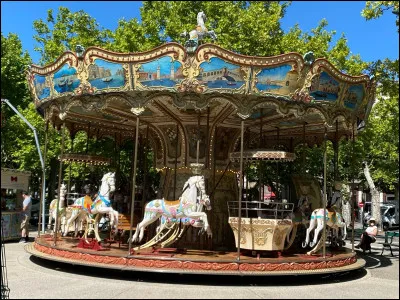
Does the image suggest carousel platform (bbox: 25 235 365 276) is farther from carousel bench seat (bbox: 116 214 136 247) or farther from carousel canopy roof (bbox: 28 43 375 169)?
carousel canopy roof (bbox: 28 43 375 169)

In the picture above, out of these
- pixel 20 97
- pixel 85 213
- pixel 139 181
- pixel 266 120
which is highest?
pixel 20 97

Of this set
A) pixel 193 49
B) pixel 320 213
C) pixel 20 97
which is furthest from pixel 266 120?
pixel 20 97

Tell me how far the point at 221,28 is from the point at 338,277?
53.5ft

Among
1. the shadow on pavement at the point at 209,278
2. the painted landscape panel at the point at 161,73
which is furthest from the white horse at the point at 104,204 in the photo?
the painted landscape panel at the point at 161,73

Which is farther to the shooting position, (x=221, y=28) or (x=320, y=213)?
(x=221, y=28)

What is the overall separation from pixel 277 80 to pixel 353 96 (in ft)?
8.70

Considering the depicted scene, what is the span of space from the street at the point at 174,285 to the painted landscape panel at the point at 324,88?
14.6ft

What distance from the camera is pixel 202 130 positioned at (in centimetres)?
1362

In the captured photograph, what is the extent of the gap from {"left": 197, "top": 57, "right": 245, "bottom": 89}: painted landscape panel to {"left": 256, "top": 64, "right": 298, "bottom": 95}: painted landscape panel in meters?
0.47

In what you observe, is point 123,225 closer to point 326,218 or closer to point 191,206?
point 191,206

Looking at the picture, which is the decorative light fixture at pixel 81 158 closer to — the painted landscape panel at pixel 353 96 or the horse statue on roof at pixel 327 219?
the horse statue on roof at pixel 327 219

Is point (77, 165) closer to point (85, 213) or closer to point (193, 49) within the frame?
point (85, 213)

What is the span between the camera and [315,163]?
80.8 ft

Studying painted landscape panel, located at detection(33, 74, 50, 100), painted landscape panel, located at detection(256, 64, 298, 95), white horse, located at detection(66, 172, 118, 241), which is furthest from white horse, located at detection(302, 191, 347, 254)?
painted landscape panel, located at detection(33, 74, 50, 100)
